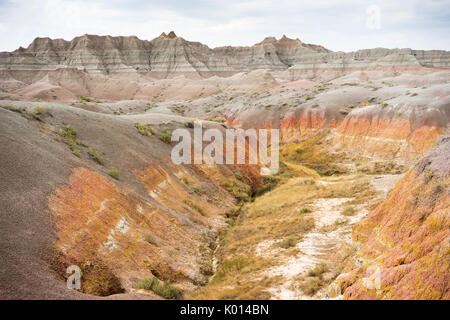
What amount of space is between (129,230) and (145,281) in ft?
9.23

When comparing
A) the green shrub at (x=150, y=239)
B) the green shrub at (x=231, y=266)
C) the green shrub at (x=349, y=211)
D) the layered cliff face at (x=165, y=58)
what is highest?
the layered cliff face at (x=165, y=58)

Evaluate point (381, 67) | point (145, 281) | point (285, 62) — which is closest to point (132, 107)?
point (145, 281)

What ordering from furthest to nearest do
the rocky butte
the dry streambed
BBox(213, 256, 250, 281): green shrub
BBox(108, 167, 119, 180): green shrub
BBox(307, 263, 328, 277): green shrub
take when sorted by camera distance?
1. BBox(108, 167, 119, 180): green shrub
2. BBox(213, 256, 250, 281): green shrub
3. BBox(307, 263, 328, 277): green shrub
4. the dry streambed
5. the rocky butte

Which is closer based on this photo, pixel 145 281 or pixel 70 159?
pixel 145 281

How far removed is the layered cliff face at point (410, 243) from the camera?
19.7 ft

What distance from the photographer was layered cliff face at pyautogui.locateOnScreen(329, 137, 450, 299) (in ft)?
19.7

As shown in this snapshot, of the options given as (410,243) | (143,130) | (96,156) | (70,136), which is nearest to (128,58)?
(143,130)

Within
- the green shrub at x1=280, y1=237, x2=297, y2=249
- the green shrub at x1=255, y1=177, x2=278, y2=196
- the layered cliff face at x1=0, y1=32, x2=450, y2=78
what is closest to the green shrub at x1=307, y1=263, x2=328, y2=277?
the green shrub at x1=280, y1=237, x2=297, y2=249

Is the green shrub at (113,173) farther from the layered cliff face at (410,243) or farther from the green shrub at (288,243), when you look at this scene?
the layered cliff face at (410,243)

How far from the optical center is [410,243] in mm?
7164

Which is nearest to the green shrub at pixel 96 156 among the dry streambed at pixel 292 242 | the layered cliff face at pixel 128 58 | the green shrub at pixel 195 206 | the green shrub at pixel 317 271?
the green shrub at pixel 195 206

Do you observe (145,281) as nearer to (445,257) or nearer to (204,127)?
(445,257)

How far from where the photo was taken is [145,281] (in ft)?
29.6

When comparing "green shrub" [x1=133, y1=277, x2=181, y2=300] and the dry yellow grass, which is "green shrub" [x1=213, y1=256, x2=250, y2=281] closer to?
the dry yellow grass
